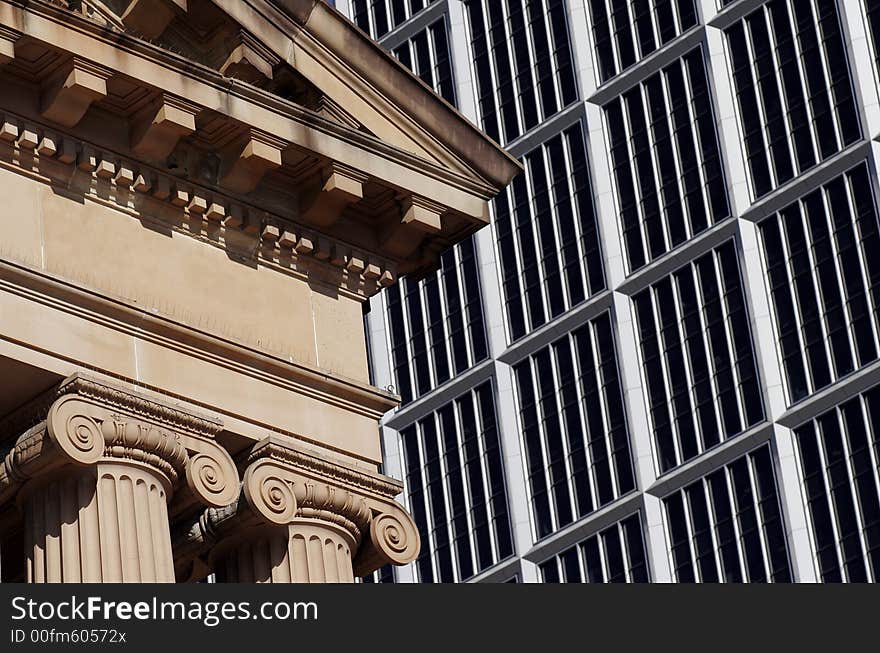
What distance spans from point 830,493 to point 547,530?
16307 mm

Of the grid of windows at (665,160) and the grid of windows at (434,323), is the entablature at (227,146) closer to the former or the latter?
the grid of windows at (665,160)

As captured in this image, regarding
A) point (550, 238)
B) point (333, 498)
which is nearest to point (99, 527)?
point (333, 498)

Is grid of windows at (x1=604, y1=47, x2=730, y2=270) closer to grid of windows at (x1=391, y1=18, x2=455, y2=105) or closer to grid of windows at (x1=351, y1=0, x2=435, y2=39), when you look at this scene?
grid of windows at (x1=391, y1=18, x2=455, y2=105)

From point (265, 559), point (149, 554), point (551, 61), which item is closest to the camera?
point (149, 554)

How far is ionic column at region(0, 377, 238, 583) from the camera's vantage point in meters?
24.4

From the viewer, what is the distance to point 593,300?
12144 centimetres

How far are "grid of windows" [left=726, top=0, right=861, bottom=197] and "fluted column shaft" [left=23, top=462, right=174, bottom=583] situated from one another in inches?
3528

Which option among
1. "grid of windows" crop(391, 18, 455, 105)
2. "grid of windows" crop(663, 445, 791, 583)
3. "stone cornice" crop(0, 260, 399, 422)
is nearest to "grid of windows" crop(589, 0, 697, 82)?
"grid of windows" crop(391, 18, 455, 105)

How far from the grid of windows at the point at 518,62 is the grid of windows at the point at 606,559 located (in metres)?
21.5

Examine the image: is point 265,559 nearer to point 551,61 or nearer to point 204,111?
point 204,111

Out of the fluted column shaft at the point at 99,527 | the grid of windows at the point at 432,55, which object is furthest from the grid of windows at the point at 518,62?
the fluted column shaft at the point at 99,527

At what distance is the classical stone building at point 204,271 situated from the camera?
82.1 ft

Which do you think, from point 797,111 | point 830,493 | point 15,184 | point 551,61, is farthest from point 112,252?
point 551,61

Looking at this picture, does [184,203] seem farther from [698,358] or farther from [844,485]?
[698,358]
